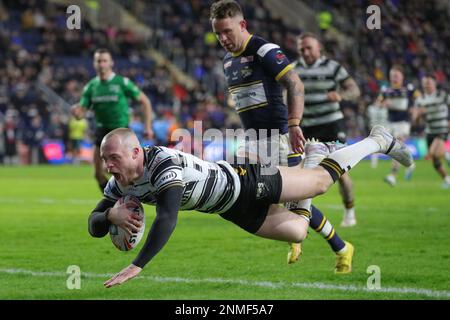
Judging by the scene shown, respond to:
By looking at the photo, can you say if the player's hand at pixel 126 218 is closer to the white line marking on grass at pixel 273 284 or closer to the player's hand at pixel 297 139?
the white line marking on grass at pixel 273 284

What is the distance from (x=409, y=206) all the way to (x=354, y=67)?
23.7m

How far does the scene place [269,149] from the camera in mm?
8203

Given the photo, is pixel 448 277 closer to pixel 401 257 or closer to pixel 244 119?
pixel 401 257

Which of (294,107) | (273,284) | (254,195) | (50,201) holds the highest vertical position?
(294,107)

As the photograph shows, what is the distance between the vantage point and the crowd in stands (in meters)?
30.3

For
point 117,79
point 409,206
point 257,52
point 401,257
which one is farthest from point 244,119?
point 409,206

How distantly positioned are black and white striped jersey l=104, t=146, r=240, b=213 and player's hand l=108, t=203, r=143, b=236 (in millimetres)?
159

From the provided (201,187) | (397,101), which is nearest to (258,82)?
(201,187)

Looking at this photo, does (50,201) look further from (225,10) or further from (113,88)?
(225,10)

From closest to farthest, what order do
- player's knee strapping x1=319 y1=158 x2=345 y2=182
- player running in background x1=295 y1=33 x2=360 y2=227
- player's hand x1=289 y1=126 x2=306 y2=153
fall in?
1. player's knee strapping x1=319 y1=158 x2=345 y2=182
2. player's hand x1=289 y1=126 x2=306 y2=153
3. player running in background x1=295 y1=33 x2=360 y2=227

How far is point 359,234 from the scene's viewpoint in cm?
1027

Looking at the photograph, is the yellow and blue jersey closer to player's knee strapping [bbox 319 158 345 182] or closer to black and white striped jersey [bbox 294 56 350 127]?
player's knee strapping [bbox 319 158 345 182]

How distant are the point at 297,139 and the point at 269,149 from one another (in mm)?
613

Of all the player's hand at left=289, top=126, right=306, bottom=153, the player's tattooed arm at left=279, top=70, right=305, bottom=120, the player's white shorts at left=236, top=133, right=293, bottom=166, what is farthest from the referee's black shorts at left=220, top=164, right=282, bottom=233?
the player's white shorts at left=236, top=133, right=293, bottom=166
